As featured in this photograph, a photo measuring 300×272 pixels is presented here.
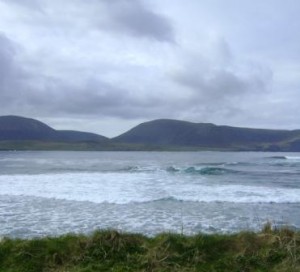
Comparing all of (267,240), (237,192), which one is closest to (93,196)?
(237,192)

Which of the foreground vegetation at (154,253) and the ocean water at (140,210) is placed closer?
the foreground vegetation at (154,253)

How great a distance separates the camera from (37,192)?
24.0 m

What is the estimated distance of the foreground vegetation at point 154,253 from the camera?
6090mm

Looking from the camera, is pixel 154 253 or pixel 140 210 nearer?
pixel 154 253

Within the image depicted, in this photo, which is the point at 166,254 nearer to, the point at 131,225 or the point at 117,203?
the point at 131,225

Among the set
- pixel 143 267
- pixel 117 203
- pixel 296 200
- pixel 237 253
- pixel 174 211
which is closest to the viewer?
pixel 143 267

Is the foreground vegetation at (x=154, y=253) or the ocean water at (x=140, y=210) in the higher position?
the foreground vegetation at (x=154, y=253)

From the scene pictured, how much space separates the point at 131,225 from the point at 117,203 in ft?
21.1

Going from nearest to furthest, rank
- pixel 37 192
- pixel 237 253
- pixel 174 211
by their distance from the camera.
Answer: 1. pixel 237 253
2. pixel 174 211
3. pixel 37 192

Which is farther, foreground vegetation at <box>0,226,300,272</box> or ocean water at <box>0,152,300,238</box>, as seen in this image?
ocean water at <box>0,152,300,238</box>

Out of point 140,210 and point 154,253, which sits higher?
point 154,253

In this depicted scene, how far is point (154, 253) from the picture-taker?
6250 mm

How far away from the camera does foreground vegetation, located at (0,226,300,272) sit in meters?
6.09

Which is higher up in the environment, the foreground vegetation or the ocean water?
the foreground vegetation
